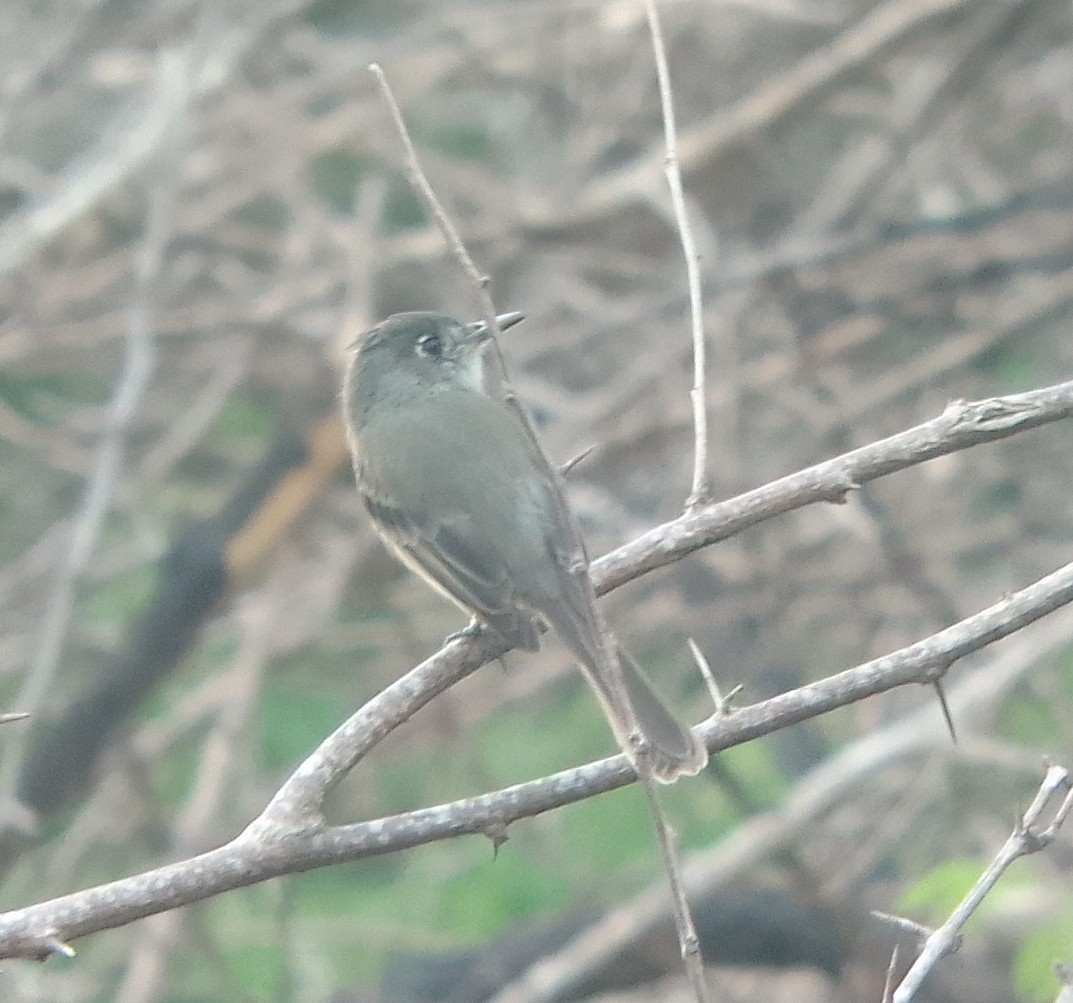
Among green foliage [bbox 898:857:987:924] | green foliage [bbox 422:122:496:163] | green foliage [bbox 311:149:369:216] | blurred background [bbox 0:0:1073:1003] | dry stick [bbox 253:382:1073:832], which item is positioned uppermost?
green foliage [bbox 422:122:496:163]

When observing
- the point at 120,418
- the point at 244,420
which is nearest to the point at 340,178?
Answer: the point at 244,420

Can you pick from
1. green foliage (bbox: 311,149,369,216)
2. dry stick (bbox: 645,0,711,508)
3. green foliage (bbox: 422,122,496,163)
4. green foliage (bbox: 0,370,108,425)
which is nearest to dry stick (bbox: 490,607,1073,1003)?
dry stick (bbox: 645,0,711,508)

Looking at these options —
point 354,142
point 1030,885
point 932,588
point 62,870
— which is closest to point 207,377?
point 354,142

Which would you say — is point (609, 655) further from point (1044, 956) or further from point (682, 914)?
point (1044, 956)

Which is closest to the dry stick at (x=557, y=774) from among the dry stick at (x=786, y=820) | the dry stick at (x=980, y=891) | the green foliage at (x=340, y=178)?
the dry stick at (x=980, y=891)

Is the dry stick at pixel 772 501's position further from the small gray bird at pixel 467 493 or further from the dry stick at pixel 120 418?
the dry stick at pixel 120 418

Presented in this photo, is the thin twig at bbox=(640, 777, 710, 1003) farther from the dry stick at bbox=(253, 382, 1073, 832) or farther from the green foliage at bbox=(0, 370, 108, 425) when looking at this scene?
the green foliage at bbox=(0, 370, 108, 425)
